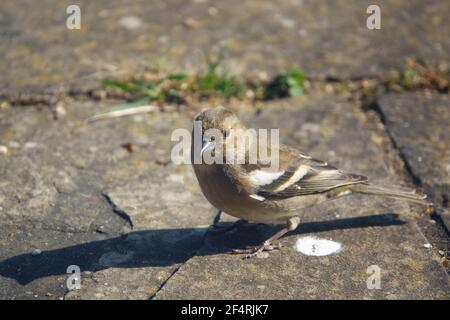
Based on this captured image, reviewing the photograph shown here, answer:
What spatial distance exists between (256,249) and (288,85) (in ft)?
6.96

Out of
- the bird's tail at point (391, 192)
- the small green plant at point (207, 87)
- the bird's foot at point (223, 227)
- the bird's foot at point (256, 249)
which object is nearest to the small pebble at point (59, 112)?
the small green plant at point (207, 87)

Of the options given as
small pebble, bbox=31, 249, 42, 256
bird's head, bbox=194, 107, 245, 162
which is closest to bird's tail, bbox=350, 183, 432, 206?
bird's head, bbox=194, 107, 245, 162

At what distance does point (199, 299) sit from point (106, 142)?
205cm

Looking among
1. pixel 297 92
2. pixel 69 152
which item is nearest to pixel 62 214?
pixel 69 152

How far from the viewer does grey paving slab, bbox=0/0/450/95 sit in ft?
20.2

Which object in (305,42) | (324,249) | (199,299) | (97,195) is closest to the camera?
(199,299)

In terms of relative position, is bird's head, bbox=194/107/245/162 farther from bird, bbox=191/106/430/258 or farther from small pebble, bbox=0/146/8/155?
small pebble, bbox=0/146/8/155

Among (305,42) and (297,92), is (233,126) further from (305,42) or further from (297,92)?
(305,42)

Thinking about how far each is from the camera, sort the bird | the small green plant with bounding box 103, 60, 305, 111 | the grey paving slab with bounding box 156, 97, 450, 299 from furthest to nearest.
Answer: the small green plant with bounding box 103, 60, 305, 111 < the bird < the grey paving slab with bounding box 156, 97, 450, 299

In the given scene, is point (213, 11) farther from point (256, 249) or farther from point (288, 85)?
point (256, 249)

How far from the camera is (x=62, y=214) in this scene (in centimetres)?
445

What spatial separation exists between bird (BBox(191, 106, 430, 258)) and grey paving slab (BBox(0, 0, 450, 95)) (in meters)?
1.86

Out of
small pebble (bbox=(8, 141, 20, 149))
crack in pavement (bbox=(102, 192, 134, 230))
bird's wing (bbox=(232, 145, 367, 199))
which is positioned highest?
small pebble (bbox=(8, 141, 20, 149))

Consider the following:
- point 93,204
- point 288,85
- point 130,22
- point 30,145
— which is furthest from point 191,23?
point 93,204
